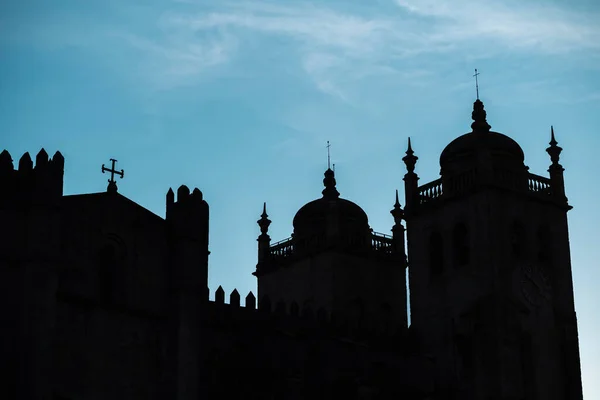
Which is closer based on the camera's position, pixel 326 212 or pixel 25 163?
pixel 25 163

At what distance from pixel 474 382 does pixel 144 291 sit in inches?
682

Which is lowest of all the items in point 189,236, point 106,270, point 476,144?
point 106,270

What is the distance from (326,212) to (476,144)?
1035 centimetres

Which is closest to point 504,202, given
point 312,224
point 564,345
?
point 564,345

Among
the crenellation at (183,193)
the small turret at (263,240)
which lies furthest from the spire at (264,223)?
the crenellation at (183,193)

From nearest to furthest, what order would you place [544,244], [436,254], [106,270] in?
[106,270] < [544,244] < [436,254]

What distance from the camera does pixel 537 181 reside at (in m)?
56.7

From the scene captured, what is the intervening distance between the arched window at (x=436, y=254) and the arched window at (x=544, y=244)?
4.69m

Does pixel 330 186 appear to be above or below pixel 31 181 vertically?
above

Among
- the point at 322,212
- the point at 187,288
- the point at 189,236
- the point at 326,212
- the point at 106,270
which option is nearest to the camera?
the point at 106,270

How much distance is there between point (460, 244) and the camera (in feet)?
183

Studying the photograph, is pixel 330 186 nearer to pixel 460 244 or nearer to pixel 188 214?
pixel 460 244

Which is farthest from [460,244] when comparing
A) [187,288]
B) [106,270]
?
[106,270]

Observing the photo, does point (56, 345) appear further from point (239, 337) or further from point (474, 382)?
point (474, 382)
